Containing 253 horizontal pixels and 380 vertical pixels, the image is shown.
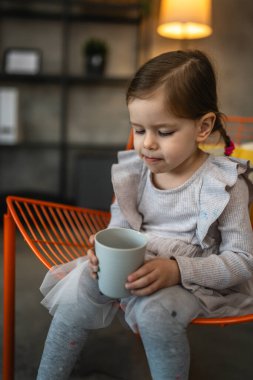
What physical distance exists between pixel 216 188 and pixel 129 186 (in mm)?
222

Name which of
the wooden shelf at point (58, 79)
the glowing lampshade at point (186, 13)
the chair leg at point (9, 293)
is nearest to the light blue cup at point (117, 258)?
the chair leg at point (9, 293)

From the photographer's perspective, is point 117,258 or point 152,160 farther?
point 152,160

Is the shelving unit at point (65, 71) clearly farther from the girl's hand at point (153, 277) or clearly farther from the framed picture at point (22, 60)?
the girl's hand at point (153, 277)

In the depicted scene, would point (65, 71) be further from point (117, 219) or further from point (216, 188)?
point (216, 188)

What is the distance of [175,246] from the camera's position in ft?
2.84

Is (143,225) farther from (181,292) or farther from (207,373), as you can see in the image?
(207,373)

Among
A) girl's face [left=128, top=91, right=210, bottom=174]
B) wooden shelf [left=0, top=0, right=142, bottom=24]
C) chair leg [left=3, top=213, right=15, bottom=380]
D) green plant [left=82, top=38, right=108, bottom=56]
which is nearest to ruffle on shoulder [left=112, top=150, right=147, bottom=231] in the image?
girl's face [left=128, top=91, right=210, bottom=174]


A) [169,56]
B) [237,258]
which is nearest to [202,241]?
[237,258]

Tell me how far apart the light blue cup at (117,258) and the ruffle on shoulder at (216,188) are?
182 millimetres

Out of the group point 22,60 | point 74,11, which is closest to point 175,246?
point 22,60

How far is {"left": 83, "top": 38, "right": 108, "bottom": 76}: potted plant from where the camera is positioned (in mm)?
2537

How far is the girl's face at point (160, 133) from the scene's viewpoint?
0.79 metres

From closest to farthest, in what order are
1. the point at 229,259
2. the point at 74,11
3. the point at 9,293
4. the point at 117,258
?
the point at 117,258 < the point at 229,259 < the point at 9,293 < the point at 74,11

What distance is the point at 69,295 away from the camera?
0.80 m
